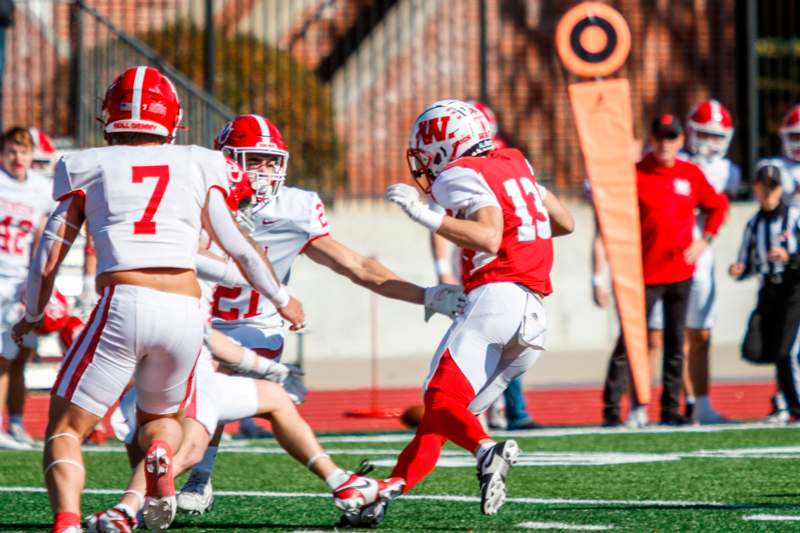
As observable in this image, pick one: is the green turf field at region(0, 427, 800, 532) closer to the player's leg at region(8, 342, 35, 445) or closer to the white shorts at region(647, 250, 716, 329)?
the player's leg at region(8, 342, 35, 445)

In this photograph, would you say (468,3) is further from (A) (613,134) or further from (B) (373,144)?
(A) (613,134)

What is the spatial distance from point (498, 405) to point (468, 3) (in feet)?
24.1

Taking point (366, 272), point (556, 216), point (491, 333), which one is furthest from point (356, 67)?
point (491, 333)

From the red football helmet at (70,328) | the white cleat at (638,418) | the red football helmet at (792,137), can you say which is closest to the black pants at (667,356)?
the white cleat at (638,418)

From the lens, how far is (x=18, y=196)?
1044cm

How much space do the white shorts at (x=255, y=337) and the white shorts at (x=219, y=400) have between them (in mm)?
811

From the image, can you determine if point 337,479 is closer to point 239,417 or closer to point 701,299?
point 239,417

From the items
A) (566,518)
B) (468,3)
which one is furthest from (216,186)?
(468,3)

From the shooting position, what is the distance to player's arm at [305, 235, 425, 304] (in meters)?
6.47

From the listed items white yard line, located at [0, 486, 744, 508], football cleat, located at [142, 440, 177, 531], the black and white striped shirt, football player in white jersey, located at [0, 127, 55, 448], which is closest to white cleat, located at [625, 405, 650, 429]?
the black and white striped shirt

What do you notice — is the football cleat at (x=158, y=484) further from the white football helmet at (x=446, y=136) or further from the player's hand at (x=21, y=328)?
the white football helmet at (x=446, y=136)

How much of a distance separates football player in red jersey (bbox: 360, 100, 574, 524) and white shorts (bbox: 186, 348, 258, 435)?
61 cm

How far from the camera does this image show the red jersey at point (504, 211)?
631cm

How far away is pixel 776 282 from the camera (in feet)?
35.3
